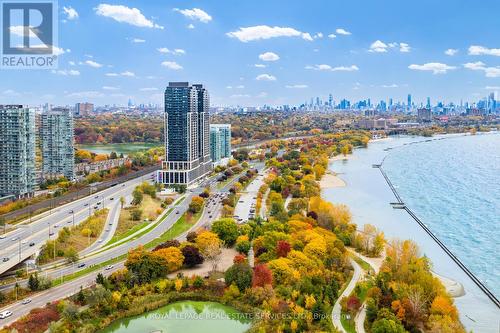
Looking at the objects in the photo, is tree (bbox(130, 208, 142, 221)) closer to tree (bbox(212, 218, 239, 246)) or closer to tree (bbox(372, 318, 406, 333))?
tree (bbox(212, 218, 239, 246))

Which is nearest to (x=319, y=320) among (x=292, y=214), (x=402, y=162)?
(x=292, y=214)

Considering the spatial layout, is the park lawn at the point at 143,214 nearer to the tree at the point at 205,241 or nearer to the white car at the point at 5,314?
the tree at the point at 205,241

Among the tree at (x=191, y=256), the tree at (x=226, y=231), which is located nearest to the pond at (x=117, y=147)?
the tree at (x=226, y=231)

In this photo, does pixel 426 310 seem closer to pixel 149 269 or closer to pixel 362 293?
pixel 362 293

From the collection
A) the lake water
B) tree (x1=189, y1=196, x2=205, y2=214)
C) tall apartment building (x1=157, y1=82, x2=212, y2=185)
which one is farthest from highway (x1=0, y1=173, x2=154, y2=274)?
the lake water

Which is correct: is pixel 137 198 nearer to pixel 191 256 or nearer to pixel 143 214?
pixel 143 214

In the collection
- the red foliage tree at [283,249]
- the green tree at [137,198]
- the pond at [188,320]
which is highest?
the green tree at [137,198]
